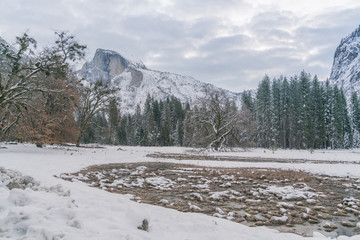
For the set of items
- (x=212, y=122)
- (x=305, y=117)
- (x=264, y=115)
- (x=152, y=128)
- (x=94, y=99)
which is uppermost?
(x=264, y=115)

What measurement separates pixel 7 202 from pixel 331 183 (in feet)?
39.5

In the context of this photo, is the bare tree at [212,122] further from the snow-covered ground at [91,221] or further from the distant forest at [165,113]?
the snow-covered ground at [91,221]

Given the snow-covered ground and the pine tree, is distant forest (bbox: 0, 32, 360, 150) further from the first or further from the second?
the snow-covered ground

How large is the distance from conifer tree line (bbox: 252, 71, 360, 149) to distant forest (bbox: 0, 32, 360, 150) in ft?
0.56

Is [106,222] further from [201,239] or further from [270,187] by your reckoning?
[270,187]

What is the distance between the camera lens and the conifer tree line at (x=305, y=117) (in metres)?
53.8

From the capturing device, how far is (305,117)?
176ft

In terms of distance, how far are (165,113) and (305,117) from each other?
41127 mm

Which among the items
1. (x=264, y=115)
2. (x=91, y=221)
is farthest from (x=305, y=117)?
(x=91, y=221)

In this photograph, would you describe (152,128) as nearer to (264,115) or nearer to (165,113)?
(165,113)

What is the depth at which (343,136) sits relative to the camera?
5712 centimetres

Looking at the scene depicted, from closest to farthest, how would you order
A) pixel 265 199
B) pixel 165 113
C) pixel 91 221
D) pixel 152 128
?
pixel 91 221
pixel 265 199
pixel 152 128
pixel 165 113

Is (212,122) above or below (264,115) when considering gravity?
below

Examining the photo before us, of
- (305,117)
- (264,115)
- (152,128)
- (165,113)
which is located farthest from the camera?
(165,113)
